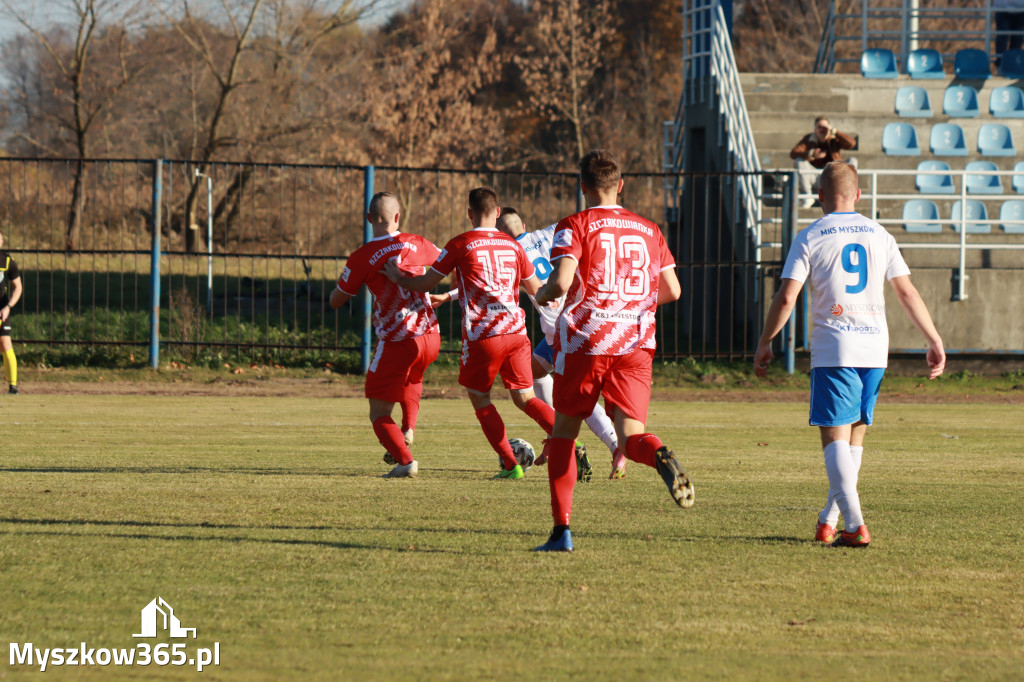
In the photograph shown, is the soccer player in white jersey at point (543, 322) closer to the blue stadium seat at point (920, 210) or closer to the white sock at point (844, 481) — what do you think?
the white sock at point (844, 481)

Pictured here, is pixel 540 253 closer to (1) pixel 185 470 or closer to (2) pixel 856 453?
(1) pixel 185 470

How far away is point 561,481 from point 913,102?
20.8m

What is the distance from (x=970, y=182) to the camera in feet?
71.4

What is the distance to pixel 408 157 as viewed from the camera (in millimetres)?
33625

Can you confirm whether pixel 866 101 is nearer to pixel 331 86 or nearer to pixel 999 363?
pixel 999 363

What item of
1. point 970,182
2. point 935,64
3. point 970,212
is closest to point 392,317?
point 970,212

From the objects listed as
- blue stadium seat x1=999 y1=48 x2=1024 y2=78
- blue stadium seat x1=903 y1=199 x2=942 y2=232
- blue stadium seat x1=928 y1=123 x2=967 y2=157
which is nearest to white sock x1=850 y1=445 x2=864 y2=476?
blue stadium seat x1=903 y1=199 x2=942 y2=232

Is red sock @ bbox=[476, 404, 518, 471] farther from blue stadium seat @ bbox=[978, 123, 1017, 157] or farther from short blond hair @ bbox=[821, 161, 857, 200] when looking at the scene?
blue stadium seat @ bbox=[978, 123, 1017, 157]

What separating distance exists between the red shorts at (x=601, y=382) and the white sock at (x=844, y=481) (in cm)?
90

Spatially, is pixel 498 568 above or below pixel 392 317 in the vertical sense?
below

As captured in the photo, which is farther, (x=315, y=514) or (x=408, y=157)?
(x=408, y=157)

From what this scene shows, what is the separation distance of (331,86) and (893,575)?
2945 centimetres

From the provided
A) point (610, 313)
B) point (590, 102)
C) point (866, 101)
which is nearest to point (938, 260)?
point (866, 101)

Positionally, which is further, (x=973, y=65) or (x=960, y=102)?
(x=973, y=65)
